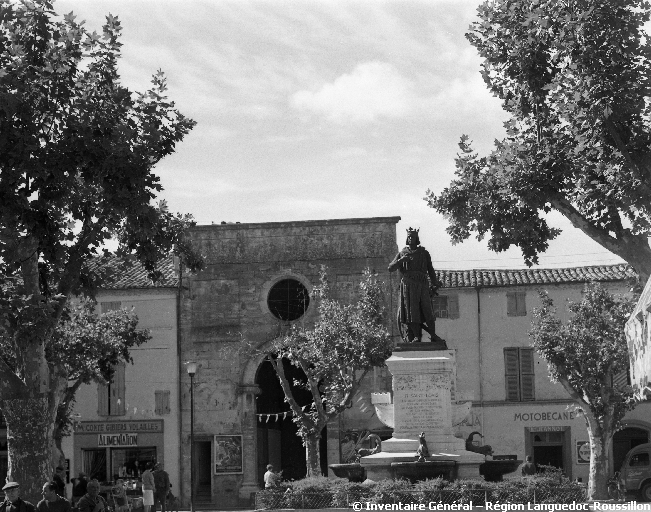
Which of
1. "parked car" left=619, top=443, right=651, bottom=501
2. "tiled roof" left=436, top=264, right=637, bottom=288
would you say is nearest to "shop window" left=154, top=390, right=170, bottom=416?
"tiled roof" left=436, top=264, right=637, bottom=288

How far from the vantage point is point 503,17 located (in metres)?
18.9

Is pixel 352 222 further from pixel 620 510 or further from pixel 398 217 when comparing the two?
pixel 620 510

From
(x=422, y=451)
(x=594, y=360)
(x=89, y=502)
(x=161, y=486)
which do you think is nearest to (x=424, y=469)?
(x=422, y=451)

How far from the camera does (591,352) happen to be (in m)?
38.7

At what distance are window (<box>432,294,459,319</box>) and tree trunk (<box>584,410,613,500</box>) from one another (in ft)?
32.1

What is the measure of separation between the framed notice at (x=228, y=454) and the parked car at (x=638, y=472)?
14813 mm

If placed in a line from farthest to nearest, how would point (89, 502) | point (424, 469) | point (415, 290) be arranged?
point (415, 290), point (424, 469), point (89, 502)

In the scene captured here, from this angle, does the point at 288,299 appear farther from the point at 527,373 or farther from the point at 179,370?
the point at 527,373

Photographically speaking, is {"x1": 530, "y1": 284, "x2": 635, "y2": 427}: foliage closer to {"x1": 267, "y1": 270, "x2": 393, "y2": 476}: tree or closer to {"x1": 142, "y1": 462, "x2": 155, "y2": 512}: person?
{"x1": 267, "y1": 270, "x2": 393, "y2": 476}: tree

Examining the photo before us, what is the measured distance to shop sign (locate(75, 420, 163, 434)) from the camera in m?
47.8

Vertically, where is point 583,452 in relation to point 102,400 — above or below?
below

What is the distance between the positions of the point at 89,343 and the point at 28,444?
1698 centimetres

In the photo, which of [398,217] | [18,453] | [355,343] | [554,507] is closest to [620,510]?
[554,507]

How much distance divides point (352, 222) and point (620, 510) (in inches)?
1262
